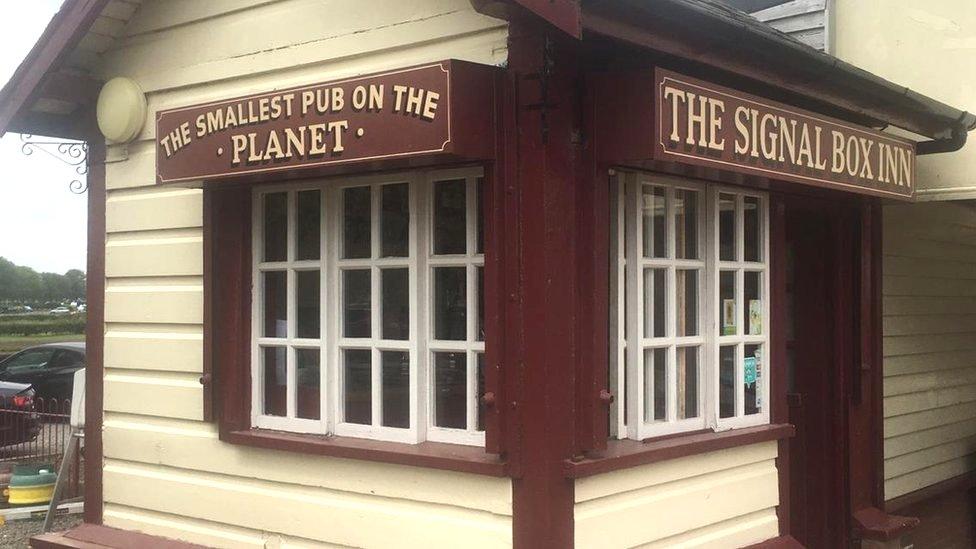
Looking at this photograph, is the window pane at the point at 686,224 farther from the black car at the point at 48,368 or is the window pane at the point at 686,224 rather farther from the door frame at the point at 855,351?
the black car at the point at 48,368

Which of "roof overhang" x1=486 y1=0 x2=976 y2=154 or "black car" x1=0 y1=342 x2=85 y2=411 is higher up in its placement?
"roof overhang" x1=486 y1=0 x2=976 y2=154

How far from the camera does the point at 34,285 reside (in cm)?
6594

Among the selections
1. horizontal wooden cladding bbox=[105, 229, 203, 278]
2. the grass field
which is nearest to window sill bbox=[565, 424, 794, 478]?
horizontal wooden cladding bbox=[105, 229, 203, 278]

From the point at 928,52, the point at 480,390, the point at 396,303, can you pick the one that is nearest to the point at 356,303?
the point at 396,303

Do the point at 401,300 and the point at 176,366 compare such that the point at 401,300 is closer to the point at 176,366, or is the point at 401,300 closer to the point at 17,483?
the point at 176,366

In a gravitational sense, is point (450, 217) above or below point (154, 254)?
above

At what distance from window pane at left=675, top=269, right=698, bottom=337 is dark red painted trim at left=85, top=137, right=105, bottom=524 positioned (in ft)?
11.1

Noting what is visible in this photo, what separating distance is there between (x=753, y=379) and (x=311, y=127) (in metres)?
2.71

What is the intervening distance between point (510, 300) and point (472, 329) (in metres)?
0.36

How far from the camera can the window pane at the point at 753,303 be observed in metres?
5.13

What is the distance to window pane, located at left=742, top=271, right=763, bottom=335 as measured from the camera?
16.8 feet

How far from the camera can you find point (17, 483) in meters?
8.60

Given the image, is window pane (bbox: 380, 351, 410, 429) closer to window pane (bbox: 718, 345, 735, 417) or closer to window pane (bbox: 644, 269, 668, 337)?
window pane (bbox: 644, 269, 668, 337)

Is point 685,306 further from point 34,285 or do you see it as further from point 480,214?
point 34,285
